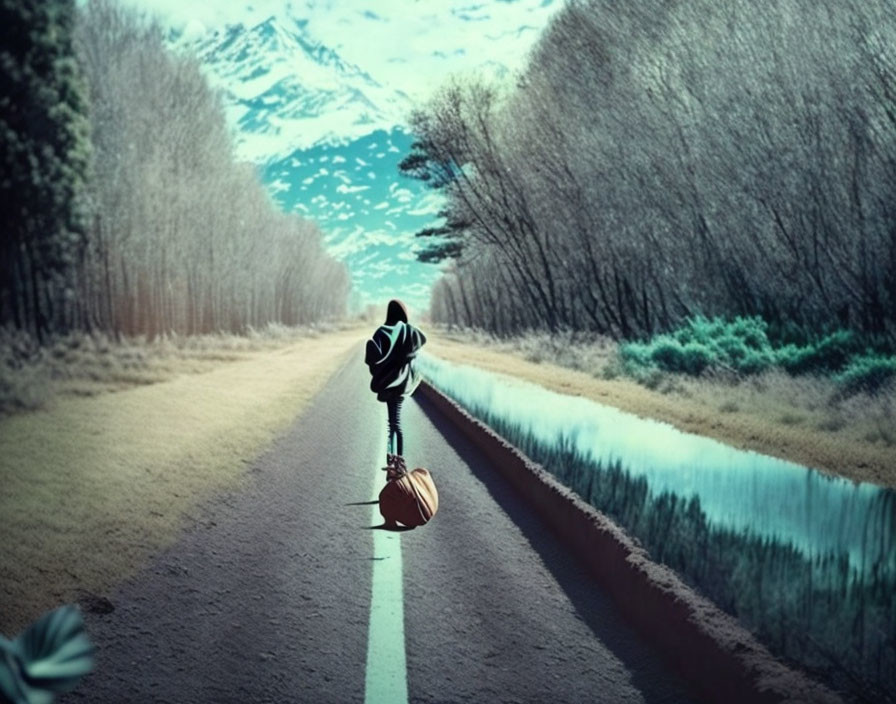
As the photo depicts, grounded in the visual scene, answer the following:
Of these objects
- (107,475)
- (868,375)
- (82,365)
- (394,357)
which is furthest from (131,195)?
(394,357)

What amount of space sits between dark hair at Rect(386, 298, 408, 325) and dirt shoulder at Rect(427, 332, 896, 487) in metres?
5.02

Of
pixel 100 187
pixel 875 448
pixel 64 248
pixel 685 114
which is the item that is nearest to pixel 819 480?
pixel 875 448

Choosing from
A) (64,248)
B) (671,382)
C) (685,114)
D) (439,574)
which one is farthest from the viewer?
(64,248)

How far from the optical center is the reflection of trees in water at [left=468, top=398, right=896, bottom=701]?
3.43 metres

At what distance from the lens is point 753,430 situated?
11.8 meters

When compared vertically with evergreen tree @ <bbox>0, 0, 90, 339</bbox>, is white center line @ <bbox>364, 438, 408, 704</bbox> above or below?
below

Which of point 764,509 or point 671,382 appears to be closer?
point 764,509

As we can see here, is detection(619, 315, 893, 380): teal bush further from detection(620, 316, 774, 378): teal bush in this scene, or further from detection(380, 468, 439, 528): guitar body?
detection(380, 468, 439, 528): guitar body

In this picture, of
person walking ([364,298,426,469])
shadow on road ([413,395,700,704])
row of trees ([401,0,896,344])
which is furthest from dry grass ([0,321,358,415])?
row of trees ([401,0,896,344])

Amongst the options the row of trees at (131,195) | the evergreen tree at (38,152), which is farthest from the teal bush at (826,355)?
the row of trees at (131,195)

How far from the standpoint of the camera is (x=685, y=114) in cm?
1997

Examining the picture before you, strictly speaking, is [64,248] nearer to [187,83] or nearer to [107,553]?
[187,83]

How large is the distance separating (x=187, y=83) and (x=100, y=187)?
7.24m

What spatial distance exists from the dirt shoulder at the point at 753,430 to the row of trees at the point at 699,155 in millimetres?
5192
